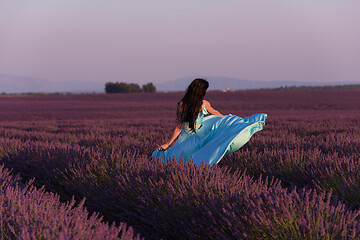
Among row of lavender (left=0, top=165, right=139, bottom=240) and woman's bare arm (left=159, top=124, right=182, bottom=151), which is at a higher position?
woman's bare arm (left=159, top=124, right=182, bottom=151)

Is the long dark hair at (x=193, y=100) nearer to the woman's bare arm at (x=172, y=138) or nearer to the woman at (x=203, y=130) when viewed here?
the woman at (x=203, y=130)

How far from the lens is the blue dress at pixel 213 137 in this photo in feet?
15.0

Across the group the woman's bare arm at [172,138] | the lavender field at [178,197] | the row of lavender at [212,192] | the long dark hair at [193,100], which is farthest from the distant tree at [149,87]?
the long dark hair at [193,100]

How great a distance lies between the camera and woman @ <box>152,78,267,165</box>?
181 inches

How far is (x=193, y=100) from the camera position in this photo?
465 cm

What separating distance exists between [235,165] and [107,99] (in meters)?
33.7

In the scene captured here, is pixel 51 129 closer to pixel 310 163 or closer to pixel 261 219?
pixel 310 163

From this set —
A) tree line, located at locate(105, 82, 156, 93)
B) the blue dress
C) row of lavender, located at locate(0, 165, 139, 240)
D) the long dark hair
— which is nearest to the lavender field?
row of lavender, located at locate(0, 165, 139, 240)

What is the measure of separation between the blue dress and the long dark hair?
15 cm

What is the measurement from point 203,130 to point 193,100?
548 mm

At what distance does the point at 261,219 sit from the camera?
216 centimetres

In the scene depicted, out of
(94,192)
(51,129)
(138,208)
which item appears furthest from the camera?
(51,129)

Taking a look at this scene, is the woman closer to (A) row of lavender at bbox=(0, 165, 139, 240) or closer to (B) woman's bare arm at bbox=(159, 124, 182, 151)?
(B) woman's bare arm at bbox=(159, 124, 182, 151)

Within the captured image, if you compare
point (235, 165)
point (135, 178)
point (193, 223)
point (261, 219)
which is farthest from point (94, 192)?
point (261, 219)
